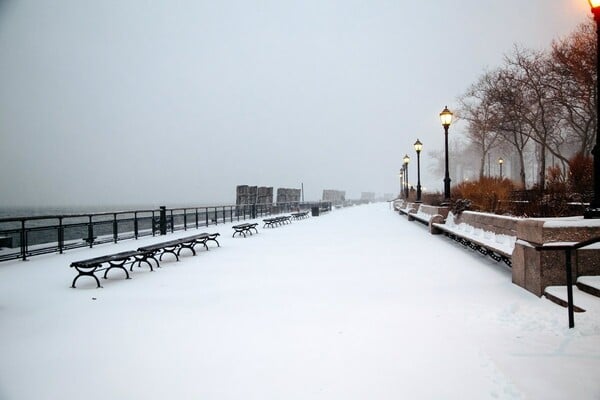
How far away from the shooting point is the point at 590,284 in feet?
18.4

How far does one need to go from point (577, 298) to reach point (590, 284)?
1.25 ft

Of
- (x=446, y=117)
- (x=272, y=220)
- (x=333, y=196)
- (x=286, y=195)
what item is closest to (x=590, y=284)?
(x=446, y=117)

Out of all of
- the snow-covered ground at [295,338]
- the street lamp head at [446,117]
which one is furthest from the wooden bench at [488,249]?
the street lamp head at [446,117]

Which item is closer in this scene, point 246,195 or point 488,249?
point 488,249

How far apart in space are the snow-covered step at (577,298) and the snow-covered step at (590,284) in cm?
6

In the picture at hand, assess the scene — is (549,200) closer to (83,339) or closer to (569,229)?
(569,229)

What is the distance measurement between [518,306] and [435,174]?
98070 mm

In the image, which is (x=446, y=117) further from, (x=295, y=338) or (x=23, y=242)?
(x=23, y=242)

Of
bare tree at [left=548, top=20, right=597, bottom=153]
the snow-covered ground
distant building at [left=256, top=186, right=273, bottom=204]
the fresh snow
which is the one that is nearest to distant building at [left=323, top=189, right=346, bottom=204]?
distant building at [left=256, top=186, right=273, bottom=204]

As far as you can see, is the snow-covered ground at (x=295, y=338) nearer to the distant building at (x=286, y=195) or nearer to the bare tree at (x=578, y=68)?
the bare tree at (x=578, y=68)

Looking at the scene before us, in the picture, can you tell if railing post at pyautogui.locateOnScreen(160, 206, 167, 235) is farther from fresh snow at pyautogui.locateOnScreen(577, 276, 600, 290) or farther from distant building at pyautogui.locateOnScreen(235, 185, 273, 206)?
fresh snow at pyautogui.locateOnScreen(577, 276, 600, 290)

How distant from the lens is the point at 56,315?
5902mm

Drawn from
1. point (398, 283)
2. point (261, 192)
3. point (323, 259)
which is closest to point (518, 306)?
point (398, 283)

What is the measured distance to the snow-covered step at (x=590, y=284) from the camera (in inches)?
214
